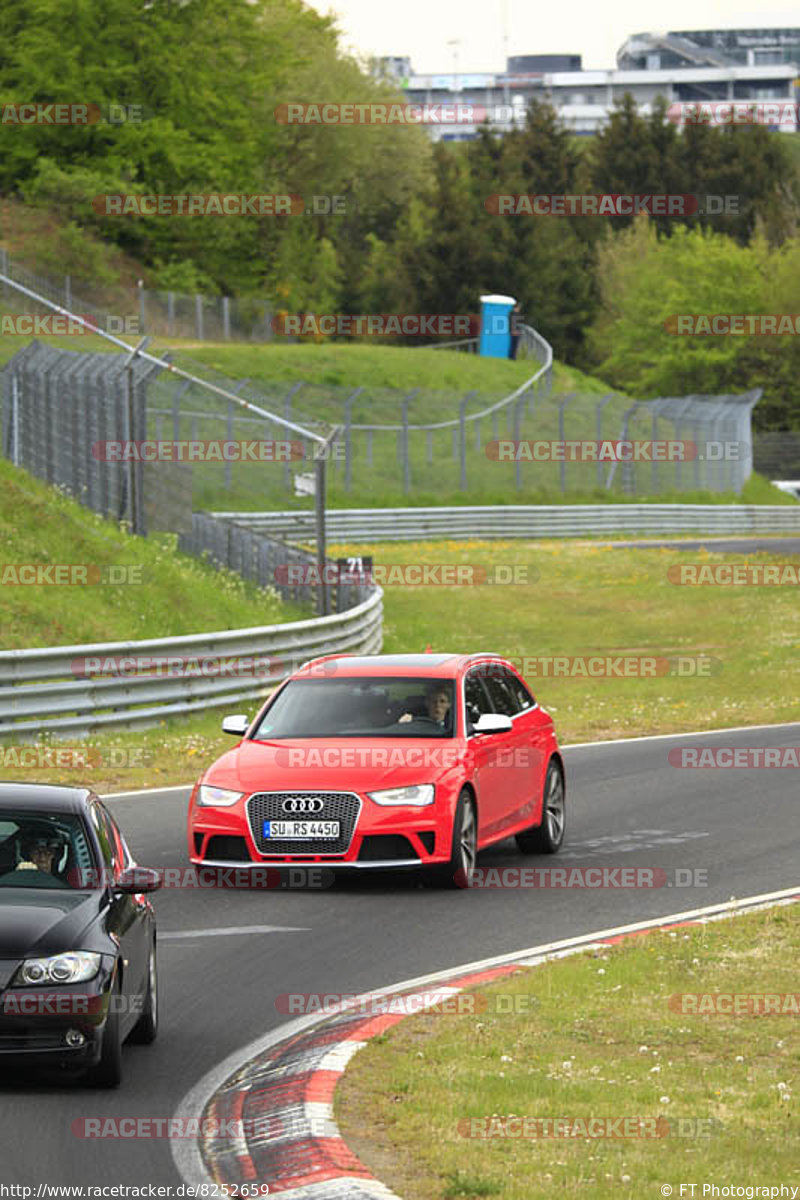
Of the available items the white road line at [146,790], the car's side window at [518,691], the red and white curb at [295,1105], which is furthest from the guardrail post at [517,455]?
the red and white curb at [295,1105]

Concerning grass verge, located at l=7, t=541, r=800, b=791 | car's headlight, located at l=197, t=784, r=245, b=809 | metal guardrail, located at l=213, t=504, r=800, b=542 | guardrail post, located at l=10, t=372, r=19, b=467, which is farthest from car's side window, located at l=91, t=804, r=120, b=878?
metal guardrail, located at l=213, t=504, r=800, b=542

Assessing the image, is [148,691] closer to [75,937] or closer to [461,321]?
[75,937]

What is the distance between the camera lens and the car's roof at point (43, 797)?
8.90 meters

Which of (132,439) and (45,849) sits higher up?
(45,849)

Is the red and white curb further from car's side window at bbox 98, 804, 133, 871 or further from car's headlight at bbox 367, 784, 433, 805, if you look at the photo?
car's headlight at bbox 367, 784, 433, 805

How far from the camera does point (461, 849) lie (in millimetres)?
13625

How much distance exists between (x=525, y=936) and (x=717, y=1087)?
3999 millimetres

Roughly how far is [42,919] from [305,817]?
5.21m

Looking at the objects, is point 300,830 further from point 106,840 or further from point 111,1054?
point 111,1054

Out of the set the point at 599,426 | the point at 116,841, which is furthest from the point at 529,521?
the point at 116,841

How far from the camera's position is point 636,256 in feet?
362

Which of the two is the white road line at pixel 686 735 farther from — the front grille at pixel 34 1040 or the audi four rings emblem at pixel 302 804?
the front grille at pixel 34 1040

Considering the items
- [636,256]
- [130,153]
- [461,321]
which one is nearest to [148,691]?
[130,153]

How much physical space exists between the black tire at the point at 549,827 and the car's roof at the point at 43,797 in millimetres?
6579
